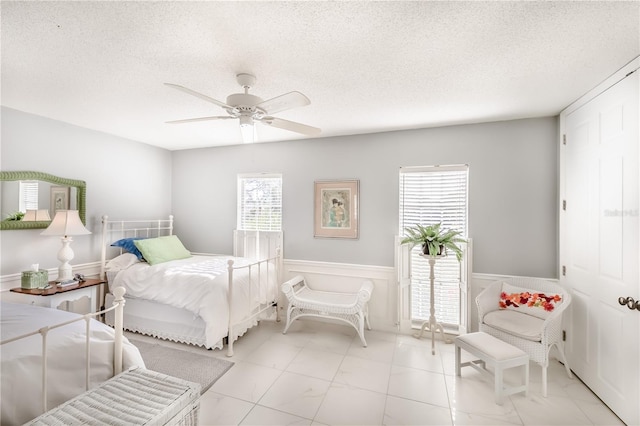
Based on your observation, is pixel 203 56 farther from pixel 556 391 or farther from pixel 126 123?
pixel 556 391

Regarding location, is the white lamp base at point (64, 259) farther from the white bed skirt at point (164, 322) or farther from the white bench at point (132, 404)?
the white bench at point (132, 404)

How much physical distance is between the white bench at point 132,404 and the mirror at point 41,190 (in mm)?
2524

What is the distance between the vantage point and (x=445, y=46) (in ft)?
5.85

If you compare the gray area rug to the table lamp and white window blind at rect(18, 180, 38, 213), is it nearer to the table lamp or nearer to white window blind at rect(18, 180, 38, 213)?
the table lamp

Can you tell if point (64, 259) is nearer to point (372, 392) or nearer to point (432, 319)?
point (372, 392)

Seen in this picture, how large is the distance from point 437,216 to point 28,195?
4.68 m

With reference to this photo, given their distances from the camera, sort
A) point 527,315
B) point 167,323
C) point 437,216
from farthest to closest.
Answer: point 437,216
point 167,323
point 527,315

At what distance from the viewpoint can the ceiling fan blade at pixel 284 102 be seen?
1.82 meters

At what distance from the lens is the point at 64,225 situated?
9.96ft

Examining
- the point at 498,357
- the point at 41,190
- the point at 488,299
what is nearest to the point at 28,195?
the point at 41,190

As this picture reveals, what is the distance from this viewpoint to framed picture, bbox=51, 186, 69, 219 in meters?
3.24

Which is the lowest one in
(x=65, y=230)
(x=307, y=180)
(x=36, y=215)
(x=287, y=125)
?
(x=65, y=230)

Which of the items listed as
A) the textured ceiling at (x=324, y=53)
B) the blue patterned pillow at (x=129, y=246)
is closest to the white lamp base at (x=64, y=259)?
the blue patterned pillow at (x=129, y=246)

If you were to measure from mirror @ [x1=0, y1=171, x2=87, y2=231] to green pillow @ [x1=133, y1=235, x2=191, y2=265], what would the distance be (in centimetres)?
80
